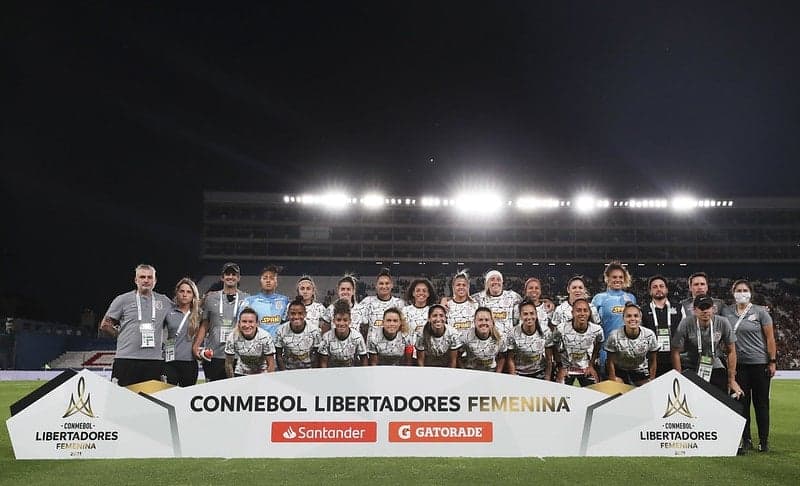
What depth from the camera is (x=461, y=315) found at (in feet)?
25.2

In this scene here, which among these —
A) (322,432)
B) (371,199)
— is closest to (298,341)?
(322,432)

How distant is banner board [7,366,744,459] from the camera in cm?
593

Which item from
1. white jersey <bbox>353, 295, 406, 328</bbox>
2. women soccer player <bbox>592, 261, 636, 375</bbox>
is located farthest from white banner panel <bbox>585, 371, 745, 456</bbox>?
white jersey <bbox>353, 295, 406, 328</bbox>

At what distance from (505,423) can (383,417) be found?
3.87ft

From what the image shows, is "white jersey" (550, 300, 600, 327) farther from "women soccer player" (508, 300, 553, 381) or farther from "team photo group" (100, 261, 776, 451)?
"women soccer player" (508, 300, 553, 381)

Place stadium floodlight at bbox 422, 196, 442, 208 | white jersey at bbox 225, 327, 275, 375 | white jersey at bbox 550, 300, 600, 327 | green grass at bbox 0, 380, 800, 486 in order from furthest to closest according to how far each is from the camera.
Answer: stadium floodlight at bbox 422, 196, 442, 208, white jersey at bbox 550, 300, 600, 327, white jersey at bbox 225, 327, 275, 375, green grass at bbox 0, 380, 800, 486

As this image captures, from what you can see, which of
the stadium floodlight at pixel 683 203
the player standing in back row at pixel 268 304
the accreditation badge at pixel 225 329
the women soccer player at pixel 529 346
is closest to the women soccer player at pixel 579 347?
Result: the women soccer player at pixel 529 346

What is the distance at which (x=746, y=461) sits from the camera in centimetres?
601

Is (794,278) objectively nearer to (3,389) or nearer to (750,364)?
(750,364)

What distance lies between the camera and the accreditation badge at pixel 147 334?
6.74 metres

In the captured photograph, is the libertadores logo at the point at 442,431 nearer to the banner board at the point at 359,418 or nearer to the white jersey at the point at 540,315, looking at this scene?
the banner board at the point at 359,418

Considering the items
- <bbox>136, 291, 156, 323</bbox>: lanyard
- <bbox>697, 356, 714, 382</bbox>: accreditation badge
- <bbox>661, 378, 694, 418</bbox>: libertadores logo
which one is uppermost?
<bbox>136, 291, 156, 323</bbox>: lanyard

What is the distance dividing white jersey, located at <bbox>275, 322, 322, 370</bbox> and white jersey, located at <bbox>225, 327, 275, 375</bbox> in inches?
6.1

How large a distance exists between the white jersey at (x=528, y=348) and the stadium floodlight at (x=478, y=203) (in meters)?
34.6
